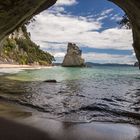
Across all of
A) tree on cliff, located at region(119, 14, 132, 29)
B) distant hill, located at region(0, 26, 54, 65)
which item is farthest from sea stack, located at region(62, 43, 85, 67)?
tree on cliff, located at region(119, 14, 132, 29)

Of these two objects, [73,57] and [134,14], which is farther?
[73,57]

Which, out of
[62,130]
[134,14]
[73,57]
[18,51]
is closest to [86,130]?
[62,130]

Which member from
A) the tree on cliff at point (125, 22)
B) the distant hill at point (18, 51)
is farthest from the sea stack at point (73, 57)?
the tree on cliff at point (125, 22)

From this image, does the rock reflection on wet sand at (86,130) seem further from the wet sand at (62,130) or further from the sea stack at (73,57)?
the sea stack at (73,57)

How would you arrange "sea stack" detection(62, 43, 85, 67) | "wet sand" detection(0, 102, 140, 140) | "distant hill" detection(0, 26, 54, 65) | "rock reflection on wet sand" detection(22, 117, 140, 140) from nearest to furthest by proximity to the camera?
"wet sand" detection(0, 102, 140, 140) → "rock reflection on wet sand" detection(22, 117, 140, 140) → "distant hill" detection(0, 26, 54, 65) → "sea stack" detection(62, 43, 85, 67)

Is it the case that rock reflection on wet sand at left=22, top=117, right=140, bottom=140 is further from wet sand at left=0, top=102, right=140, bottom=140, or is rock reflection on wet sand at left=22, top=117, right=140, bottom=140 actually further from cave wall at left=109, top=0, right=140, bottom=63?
cave wall at left=109, top=0, right=140, bottom=63

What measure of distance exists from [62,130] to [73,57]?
16747cm

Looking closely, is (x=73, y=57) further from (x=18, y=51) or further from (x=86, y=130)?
(x=86, y=130)

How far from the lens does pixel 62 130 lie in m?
8.34

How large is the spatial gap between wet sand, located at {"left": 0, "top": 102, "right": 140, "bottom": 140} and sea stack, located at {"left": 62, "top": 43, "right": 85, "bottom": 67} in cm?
16367

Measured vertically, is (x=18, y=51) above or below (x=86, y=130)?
above

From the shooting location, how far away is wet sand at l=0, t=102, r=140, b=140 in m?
7.63

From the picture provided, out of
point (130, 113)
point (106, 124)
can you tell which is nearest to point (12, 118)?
point (106, 124)

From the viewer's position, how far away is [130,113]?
12.3 metres
